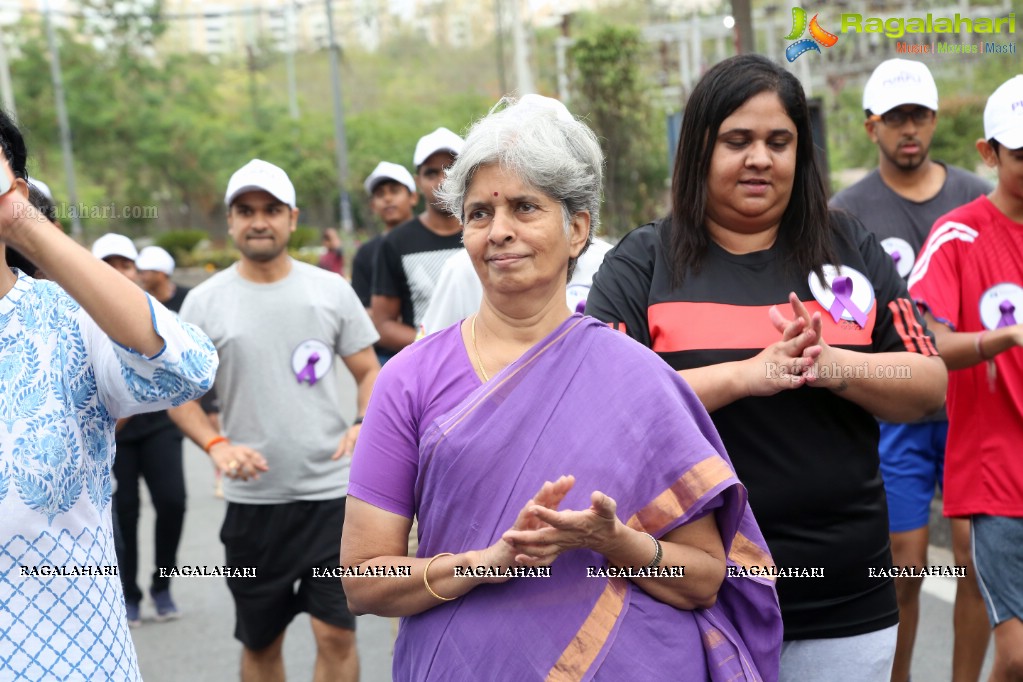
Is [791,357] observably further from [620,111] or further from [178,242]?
[178,242]

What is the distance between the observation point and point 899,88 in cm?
550

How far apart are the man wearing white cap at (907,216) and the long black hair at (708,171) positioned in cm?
187

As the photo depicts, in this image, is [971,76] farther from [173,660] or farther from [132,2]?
[132,2]

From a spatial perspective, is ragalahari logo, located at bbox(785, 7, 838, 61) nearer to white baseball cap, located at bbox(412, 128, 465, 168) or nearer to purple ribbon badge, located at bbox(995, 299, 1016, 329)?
white baseball cap, located at bbox(412, 128, 465, 168)

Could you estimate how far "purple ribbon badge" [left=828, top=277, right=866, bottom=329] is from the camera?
10.3 ft

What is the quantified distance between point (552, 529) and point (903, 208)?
3.63 metres

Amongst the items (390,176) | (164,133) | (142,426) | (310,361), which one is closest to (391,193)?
(390,176)

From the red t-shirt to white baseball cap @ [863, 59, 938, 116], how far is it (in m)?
1.46

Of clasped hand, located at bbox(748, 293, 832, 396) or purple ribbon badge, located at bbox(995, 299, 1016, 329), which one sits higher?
clasped hand, located at bbox(748, 293, 832, 396)

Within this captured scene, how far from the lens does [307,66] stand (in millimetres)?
Result: 92125

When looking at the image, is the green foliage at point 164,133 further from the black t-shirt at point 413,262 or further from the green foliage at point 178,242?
the black t-shirt at point 413,262

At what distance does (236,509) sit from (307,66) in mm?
90404

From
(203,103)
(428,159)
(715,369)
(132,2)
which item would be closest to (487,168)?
(715,369)

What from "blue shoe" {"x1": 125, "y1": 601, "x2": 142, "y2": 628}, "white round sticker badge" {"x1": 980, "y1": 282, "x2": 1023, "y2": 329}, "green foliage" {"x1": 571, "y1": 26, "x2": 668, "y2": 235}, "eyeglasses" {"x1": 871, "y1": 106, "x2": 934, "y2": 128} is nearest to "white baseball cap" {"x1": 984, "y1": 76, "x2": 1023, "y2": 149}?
"white round sticker badge" {"x1": 980, "y1": 282, "x2": 1023, "y2": 329}
